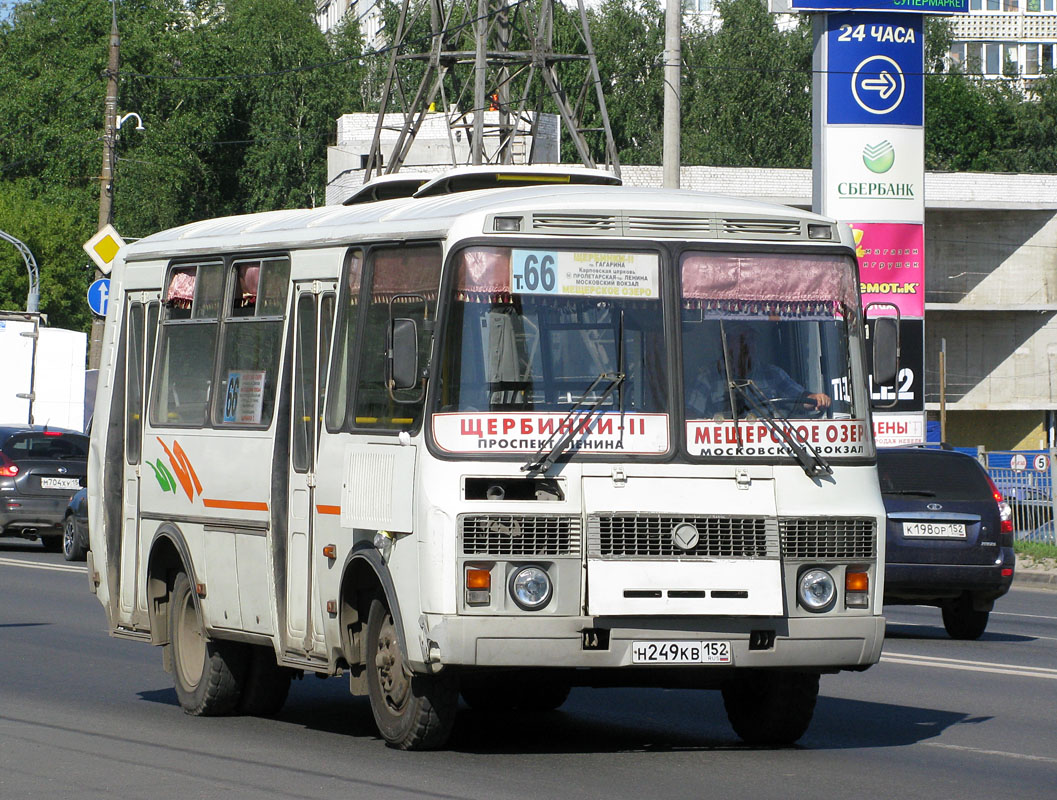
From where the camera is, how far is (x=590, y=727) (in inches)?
427

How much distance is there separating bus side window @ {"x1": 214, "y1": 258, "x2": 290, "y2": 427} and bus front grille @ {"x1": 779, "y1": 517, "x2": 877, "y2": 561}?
2.98 meters

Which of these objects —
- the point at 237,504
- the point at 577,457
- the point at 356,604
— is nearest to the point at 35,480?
the point at 237,504

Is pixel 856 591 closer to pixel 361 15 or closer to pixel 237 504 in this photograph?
pixel 237 504

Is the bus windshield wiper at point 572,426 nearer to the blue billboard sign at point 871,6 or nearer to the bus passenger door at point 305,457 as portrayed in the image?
the bus passenger door at point 305,457

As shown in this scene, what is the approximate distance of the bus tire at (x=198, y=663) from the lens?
11211 millimetres

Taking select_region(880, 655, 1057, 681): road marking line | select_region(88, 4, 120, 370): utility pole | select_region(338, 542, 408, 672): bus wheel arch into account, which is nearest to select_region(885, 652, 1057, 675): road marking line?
select_region(880, 655, 1057, 681): road marking line

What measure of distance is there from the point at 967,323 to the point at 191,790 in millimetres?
54407

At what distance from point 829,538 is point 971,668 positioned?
5.12 m

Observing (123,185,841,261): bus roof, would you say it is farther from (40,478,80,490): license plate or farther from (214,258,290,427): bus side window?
(40,478,80,490): license plate

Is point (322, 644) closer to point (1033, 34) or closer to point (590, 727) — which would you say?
point (590, 727)

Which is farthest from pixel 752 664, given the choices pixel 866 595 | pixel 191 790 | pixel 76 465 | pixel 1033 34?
pixel 1033 34

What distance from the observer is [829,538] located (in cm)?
924

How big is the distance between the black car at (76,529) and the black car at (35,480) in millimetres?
1504

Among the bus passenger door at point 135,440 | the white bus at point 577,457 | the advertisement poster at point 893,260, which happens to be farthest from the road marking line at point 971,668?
the advertisement poster at point 893,260
